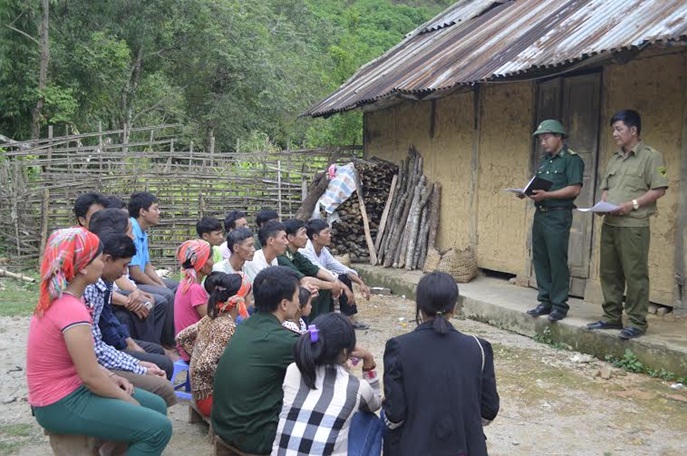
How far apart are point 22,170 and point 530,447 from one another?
8961 mm

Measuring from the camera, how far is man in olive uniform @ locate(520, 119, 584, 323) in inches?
236

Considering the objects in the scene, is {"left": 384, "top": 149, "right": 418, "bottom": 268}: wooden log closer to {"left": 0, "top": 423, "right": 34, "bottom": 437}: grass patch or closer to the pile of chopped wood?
the pile of chopped wood

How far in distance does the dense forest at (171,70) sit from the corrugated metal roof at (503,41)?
10.0ft

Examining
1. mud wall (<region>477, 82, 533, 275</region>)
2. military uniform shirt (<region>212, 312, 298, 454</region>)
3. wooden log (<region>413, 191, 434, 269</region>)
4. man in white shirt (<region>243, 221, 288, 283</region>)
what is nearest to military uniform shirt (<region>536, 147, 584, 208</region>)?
mud wall (<region>477, 82, 533, 275</region>)

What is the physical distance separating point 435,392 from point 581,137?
5296 mm

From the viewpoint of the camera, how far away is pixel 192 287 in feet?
15.1

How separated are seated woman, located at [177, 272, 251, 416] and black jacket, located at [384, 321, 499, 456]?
4.47 ft

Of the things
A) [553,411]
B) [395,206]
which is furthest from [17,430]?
[395,206]

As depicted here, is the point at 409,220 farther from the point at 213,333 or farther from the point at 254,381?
the point at 254,381

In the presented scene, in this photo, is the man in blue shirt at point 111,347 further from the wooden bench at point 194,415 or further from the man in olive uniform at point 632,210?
the man in olive uniform at point 632,210

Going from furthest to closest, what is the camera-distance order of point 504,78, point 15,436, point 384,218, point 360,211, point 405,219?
point 360,211, point 384,218, point 405,219, point 504,78, point 15,436

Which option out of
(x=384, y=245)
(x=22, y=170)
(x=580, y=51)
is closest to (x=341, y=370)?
(x=580, y=51)

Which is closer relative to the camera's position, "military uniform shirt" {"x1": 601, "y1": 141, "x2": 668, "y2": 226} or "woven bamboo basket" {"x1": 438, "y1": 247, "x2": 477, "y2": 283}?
"military uniform shirt" {"x1": 601, "y1": 141, "x2": 668, "y2": 226}

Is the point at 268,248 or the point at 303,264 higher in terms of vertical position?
the point at 268,248
